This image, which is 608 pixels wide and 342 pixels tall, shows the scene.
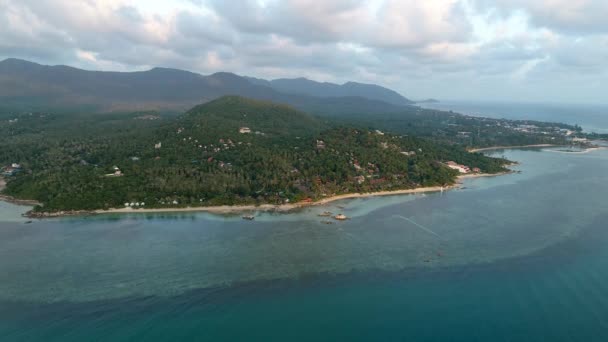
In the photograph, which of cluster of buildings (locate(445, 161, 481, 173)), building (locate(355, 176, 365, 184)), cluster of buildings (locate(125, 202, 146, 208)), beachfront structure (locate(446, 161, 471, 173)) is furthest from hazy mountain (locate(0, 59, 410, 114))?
building (locate(355, 176, 365, 184))

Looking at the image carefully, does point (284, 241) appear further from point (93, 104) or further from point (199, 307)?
point (93, 104)

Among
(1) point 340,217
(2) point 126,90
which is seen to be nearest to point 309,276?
(1) point 340,217

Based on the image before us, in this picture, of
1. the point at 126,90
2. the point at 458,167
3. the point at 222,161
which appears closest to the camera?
the point at 222,161

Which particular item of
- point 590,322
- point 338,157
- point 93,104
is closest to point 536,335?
point 590,322

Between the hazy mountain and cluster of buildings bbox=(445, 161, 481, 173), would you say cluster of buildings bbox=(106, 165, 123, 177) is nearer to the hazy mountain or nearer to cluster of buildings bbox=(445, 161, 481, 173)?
cluster of buildings bbox=(445, 161, 481, 173)

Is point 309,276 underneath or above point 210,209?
underneath

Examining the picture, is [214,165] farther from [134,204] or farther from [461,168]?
[461,168]
